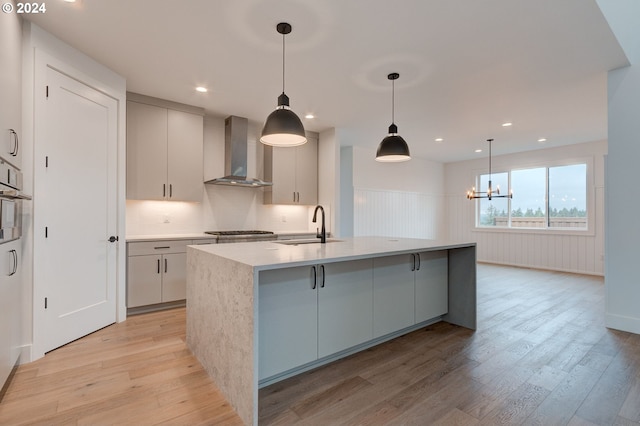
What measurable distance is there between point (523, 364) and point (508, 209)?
6192 mm

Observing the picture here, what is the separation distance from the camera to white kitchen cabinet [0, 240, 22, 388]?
200 cm

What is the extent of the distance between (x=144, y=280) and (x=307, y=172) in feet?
9.65

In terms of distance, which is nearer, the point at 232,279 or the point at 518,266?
the point at 232,279

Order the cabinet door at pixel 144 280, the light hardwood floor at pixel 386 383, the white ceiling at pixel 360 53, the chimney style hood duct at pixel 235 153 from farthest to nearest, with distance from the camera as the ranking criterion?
the chimney style hood duct at pixel 235 153 < the cabinet door at pixel 144 280 < the white ceiling at pixel 360 53 < the light hardwood floor at pixel 386 383

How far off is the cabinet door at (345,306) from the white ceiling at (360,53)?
6.32ft

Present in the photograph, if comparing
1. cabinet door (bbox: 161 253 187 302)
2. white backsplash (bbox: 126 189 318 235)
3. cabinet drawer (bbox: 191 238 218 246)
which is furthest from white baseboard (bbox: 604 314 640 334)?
cabinet door (bbox: 161 253 187 302)

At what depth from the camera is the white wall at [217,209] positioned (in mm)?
4289

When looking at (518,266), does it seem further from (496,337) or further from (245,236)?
(245,236)

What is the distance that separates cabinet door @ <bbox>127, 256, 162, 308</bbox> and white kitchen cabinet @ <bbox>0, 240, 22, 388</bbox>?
115 cm

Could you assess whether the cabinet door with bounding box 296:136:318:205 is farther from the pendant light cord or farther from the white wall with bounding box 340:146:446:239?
the pendant light cord

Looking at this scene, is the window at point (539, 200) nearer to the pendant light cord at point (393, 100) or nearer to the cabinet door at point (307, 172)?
the pendant light cord at point (393, 100)

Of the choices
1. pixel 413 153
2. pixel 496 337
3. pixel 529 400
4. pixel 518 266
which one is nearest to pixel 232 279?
pixel 529 400

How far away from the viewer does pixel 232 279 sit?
6.15 feet

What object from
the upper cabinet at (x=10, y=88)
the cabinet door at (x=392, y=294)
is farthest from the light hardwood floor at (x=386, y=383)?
the upper cabinet at (x=10, y=88)
